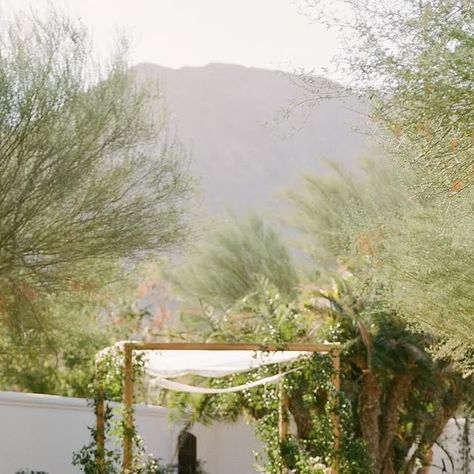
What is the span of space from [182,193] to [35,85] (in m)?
2.55

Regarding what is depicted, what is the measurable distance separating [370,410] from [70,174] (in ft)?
15.3

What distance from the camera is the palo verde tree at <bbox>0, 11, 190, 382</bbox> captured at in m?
16.2

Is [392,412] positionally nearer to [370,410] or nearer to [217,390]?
[370,410]

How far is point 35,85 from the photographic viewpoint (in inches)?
639

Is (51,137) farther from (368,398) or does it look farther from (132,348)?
(368,398)

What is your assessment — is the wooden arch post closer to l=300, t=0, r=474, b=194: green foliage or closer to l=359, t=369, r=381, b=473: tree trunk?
l=359, t=369, r=381, b=473: tree trunk

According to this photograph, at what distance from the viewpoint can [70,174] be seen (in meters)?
16.2

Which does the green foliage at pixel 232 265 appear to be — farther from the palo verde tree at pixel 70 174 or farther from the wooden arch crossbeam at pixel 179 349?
the wooden arch crossbeam at pixel 179 349

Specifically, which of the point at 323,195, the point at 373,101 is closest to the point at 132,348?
the point at 373,101

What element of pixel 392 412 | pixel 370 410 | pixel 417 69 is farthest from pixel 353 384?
pixel 417 69

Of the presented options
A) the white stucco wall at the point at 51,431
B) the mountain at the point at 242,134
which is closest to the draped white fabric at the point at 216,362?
the white stucco wall at the point at 51,431

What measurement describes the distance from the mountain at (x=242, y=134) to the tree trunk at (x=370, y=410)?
3727 cm

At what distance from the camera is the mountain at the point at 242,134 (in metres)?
58.9

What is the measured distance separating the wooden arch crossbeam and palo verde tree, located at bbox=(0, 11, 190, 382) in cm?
294
